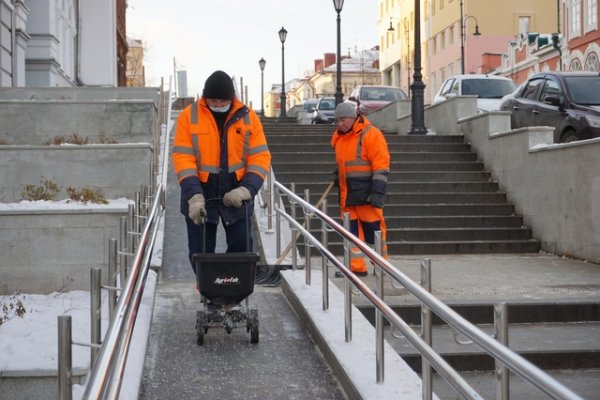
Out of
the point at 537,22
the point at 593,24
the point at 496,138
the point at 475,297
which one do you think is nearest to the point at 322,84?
the point at 537,22

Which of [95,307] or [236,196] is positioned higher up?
[236,196]

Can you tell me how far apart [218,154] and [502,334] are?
324 cm

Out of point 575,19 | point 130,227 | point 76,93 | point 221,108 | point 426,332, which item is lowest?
point 426,332

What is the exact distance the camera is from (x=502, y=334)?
352cm

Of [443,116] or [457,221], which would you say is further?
[443,116]

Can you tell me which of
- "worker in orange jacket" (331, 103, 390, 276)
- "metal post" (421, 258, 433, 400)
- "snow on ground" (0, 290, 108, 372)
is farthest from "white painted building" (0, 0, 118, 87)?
"metal post" (421, 258, 433, 400)

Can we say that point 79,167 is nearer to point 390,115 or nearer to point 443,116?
point 443,116

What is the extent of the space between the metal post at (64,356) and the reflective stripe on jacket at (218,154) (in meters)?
3.09

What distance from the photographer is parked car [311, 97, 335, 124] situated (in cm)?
3277

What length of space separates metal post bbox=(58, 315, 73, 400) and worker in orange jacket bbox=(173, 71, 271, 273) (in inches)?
120

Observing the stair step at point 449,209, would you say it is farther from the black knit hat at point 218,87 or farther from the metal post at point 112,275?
the black knit hat at point 218,87

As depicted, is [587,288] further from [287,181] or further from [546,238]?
[287,181]

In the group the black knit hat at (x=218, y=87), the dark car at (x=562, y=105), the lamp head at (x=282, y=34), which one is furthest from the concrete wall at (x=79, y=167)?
the lamp head at (x=282, y=34)

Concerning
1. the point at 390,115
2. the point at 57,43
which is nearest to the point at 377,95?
the point at 390,115
